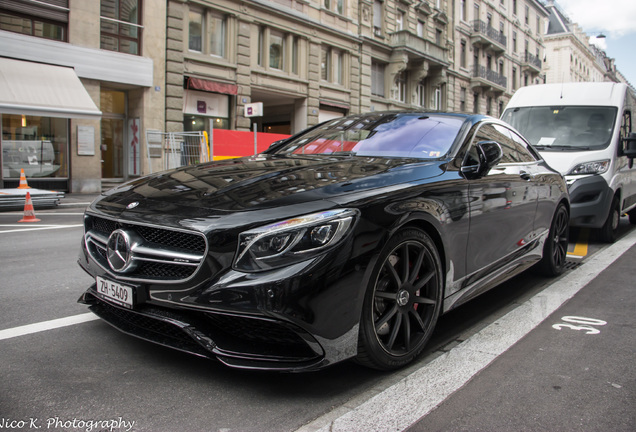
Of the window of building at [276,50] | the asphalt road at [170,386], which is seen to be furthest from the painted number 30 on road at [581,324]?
the window of building at [276,50]

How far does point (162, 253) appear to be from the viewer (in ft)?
7.99

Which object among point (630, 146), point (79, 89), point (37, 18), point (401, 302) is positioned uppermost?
point (37, 18)

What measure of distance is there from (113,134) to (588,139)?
1513 cm

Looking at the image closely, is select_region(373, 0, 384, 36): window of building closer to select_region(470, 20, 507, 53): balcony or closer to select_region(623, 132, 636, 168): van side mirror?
select_region(470, 20, 507, 53): balcony

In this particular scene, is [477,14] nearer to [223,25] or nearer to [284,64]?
[284,64]

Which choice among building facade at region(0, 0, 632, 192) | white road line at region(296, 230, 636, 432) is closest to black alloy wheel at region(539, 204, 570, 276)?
white road line at region(296, 230, 636, 432)

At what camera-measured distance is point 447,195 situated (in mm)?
3064

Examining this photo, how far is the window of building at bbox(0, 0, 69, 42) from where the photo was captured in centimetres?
1454

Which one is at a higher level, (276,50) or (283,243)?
(276,50)

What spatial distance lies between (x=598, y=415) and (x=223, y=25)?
2022 centimetres

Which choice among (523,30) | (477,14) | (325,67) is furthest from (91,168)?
(523,30)

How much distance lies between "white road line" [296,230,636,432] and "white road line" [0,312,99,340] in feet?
6.46

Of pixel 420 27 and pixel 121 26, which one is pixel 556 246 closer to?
pixel 121 26

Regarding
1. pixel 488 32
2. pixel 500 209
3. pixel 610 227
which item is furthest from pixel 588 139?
pixel 488 32
